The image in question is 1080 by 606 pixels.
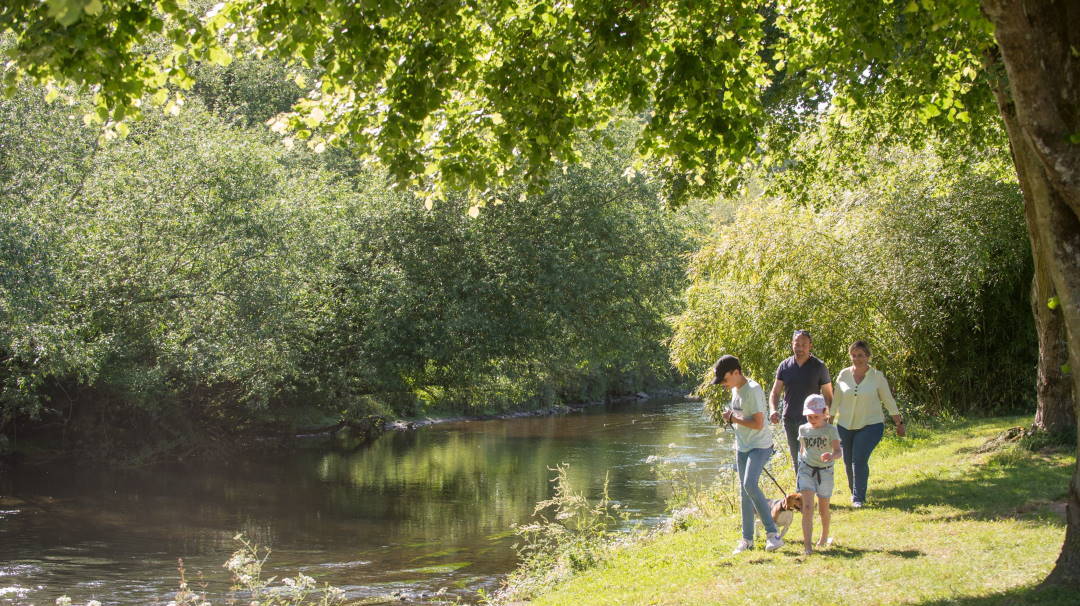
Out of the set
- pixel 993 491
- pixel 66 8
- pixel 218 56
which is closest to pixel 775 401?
pixel 993 491

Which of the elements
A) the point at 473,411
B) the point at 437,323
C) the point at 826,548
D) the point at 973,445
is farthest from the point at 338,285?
the point at 826,548

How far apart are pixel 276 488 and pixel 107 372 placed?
5.87m

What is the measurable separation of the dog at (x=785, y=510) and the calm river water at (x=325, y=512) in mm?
4487

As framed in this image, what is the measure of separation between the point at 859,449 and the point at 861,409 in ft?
1.41

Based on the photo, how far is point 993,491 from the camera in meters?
10.8

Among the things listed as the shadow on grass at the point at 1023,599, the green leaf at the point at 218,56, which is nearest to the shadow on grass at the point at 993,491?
the shadow on grass at the point at 1023,599

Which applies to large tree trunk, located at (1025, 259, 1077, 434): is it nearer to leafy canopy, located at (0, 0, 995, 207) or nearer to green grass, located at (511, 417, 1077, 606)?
green grass, located at (511, 417, 1077, 606)

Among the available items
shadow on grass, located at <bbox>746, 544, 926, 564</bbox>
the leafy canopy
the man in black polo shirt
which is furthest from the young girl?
the leafy canopy

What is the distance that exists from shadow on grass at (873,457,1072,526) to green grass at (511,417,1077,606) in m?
0.01

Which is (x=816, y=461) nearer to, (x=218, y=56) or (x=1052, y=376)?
(x=1052, y=376)

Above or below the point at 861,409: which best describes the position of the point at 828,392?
above

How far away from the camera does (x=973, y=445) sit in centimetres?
1461

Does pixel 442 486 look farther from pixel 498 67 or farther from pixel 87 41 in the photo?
pixel 87 41

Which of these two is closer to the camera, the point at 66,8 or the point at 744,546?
the point at 66,8
